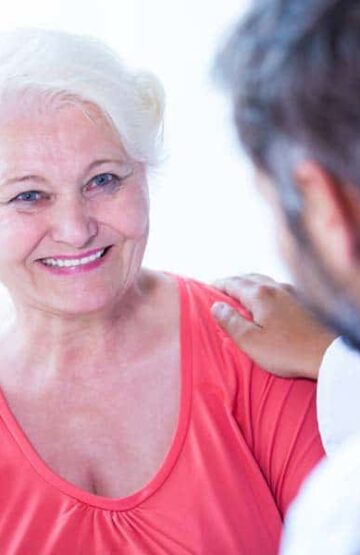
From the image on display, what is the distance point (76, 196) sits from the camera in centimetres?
143

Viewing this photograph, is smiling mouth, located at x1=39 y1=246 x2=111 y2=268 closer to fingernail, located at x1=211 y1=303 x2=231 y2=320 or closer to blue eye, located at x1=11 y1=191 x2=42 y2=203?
blue eye, located at x1=11 y1=191 x2=42 y2=203

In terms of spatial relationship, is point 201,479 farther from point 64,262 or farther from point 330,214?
point 330,214

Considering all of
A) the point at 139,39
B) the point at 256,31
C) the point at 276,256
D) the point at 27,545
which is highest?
the point at 139,39

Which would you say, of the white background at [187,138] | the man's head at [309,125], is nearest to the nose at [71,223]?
the white background at [187,138]

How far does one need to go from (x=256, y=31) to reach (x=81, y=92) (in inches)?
29.7

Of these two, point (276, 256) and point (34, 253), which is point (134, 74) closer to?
point (34, 253)

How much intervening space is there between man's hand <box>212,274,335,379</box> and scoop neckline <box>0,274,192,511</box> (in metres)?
0.09

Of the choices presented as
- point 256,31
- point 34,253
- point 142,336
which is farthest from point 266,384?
point 256,31

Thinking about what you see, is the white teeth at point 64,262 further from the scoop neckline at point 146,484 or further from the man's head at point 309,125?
the man's head at point 309,125

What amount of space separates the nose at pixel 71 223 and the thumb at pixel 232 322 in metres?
0.26

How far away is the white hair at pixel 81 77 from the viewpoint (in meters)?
1.40

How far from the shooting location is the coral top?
4.53 feet

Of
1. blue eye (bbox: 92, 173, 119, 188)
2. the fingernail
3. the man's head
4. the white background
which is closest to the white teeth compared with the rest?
blue eye (bbox: 92, 173, 119, 188)

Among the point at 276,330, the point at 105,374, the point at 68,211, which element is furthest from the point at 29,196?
the point at 276,330
